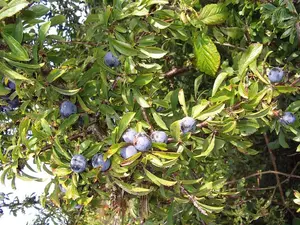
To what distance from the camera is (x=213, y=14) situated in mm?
1334

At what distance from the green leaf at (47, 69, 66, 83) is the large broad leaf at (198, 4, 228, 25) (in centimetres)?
44

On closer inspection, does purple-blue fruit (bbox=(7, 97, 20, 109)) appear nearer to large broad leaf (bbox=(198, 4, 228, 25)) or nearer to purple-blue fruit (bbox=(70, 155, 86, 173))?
purple-blue fruit (bbox=(70, 155, 86, 173))

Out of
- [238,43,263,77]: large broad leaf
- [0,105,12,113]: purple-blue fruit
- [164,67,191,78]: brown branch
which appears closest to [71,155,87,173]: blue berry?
[0,105,12,113]: purple-blue fruit

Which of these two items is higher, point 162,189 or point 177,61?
point 162,189

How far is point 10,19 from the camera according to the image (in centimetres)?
99

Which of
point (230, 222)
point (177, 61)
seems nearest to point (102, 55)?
point (177, 61)

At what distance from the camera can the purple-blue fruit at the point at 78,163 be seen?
1007 millimetres

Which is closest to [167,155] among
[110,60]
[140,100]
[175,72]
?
[140,100]

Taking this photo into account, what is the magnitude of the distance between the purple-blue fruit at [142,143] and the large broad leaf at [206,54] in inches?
17.5

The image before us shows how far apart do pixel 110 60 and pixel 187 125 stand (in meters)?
0.22

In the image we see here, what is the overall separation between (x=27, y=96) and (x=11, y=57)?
0.83 feet

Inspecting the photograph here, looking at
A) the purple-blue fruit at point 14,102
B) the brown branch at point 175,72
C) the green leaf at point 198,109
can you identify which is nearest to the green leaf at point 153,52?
the green leaf at point 198,109

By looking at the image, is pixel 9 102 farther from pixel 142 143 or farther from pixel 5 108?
pixel 142 143

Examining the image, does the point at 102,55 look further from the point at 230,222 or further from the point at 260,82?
the point at 230,222
